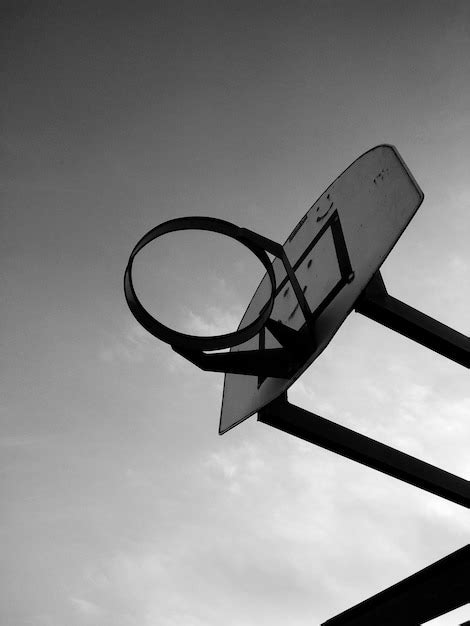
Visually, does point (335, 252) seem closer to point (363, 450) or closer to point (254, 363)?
point (254, 363)

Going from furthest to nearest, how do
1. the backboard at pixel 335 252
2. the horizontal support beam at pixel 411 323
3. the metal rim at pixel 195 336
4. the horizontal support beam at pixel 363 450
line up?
the horizontal support beam at pixel 411 323
the horizontal support beam at pixel 363 450
the backboard at pixel 335 252
the metal rim at pixel 195 336

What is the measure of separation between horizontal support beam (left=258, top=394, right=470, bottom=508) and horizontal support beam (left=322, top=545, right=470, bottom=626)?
1.02 ft

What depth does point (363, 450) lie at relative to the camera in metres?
2.78

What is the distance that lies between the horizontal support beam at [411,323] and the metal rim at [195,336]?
546 mm

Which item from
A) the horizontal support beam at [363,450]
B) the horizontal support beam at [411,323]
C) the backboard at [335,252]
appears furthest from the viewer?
the horizontal support beam at [411,323]

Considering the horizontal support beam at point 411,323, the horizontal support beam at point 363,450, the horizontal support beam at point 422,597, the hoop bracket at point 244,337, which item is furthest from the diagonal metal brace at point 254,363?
the horizontal support beam at point 422,597

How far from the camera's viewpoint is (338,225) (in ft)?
10.0

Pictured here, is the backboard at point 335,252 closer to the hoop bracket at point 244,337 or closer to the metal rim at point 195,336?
the hoop bracket at point 244,337

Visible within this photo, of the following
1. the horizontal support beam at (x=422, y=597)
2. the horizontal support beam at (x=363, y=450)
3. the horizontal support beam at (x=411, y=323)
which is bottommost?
the horizontal support beam at (x=422, y=597)

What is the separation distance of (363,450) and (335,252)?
0.98 m

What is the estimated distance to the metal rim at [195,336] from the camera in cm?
246

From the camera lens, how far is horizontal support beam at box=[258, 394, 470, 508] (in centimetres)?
269

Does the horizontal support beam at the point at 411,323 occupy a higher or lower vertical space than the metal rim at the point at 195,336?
higher

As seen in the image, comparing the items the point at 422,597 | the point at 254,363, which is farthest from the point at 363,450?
the point at 422,597
